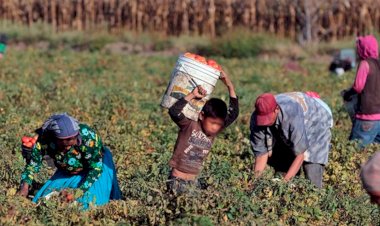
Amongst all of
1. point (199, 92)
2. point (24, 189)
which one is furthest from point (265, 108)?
point (24, 189)

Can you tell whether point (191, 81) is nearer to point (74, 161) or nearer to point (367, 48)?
point (74, 161)

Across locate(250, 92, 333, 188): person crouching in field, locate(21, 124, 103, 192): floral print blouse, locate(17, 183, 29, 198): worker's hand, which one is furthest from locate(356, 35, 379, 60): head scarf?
locate(17, 183, 29, 198): worker's hand

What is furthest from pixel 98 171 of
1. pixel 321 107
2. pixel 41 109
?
pixel 41 109

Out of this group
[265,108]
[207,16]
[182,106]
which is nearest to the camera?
[182,106]

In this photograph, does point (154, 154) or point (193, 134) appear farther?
point (154, 154)

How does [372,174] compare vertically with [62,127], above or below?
above

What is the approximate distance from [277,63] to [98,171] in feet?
47.6

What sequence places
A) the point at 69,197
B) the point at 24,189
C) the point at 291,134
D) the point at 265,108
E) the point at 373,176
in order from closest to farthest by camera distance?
1. the point at 373,176
2. the point at 69,197
3. the point at 24,189
4. the point at 265,108
5. the point at 291,134

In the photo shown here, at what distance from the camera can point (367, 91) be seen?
34.6 ft

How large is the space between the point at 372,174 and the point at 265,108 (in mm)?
2983

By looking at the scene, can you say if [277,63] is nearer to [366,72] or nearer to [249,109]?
[249,109]

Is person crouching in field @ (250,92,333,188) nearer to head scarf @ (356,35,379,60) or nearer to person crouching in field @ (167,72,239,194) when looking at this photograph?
person crouching in field @ (167,72,239,194)

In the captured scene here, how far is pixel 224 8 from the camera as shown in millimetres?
30703

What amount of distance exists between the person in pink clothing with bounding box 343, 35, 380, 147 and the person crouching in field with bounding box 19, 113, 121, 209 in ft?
10.6
